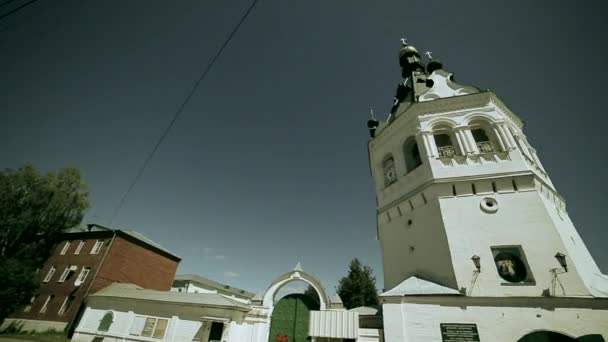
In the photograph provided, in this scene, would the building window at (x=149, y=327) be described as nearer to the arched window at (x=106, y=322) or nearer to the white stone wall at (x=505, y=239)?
the arched window at (x=106, y=322)

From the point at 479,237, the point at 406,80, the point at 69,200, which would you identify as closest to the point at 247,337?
the point at 479,237

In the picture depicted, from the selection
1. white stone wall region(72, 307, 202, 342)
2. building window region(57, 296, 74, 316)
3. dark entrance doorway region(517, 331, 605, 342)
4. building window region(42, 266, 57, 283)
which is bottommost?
white stone wall region(72, 307, 202, 342)

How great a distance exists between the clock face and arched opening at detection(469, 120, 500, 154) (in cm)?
445

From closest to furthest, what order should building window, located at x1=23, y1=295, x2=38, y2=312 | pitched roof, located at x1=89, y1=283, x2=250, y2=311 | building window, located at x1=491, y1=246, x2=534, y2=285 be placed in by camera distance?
building window, located at x1=491, y1=246, x2=534, y2=285, pitched roof, located at x1=89, y1=283, x2=250, y2=311, building window, located at x1=23, y1=295, x2=38, y2=312

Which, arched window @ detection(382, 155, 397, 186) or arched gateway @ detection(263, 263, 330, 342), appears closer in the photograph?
arched gateway @ detection(263, 263, 330, 342)

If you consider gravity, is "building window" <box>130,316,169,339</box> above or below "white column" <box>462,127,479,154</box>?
below

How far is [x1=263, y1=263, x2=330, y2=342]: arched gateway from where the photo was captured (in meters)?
11.3

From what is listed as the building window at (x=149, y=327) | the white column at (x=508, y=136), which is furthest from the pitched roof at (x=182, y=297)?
the white column at (x=508, y=136)

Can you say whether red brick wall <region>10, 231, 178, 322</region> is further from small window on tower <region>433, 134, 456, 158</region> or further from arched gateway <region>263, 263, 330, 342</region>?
small window on tower <region>433, 134, 456, 158</region>

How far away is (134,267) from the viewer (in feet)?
78.1

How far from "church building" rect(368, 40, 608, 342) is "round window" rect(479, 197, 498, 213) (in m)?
0.04

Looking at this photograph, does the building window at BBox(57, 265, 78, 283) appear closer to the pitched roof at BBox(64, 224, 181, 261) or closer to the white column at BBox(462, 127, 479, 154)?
the pitched roof at BBox(64, 224, 181, 261)

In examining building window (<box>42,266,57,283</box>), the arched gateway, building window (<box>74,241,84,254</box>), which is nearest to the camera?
the arched gateway

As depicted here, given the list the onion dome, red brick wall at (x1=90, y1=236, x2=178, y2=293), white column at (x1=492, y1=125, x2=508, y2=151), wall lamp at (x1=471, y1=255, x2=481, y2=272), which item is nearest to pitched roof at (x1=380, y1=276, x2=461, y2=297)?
wall lamp at (x1=471, y1=255, x2=481, y2=272)
